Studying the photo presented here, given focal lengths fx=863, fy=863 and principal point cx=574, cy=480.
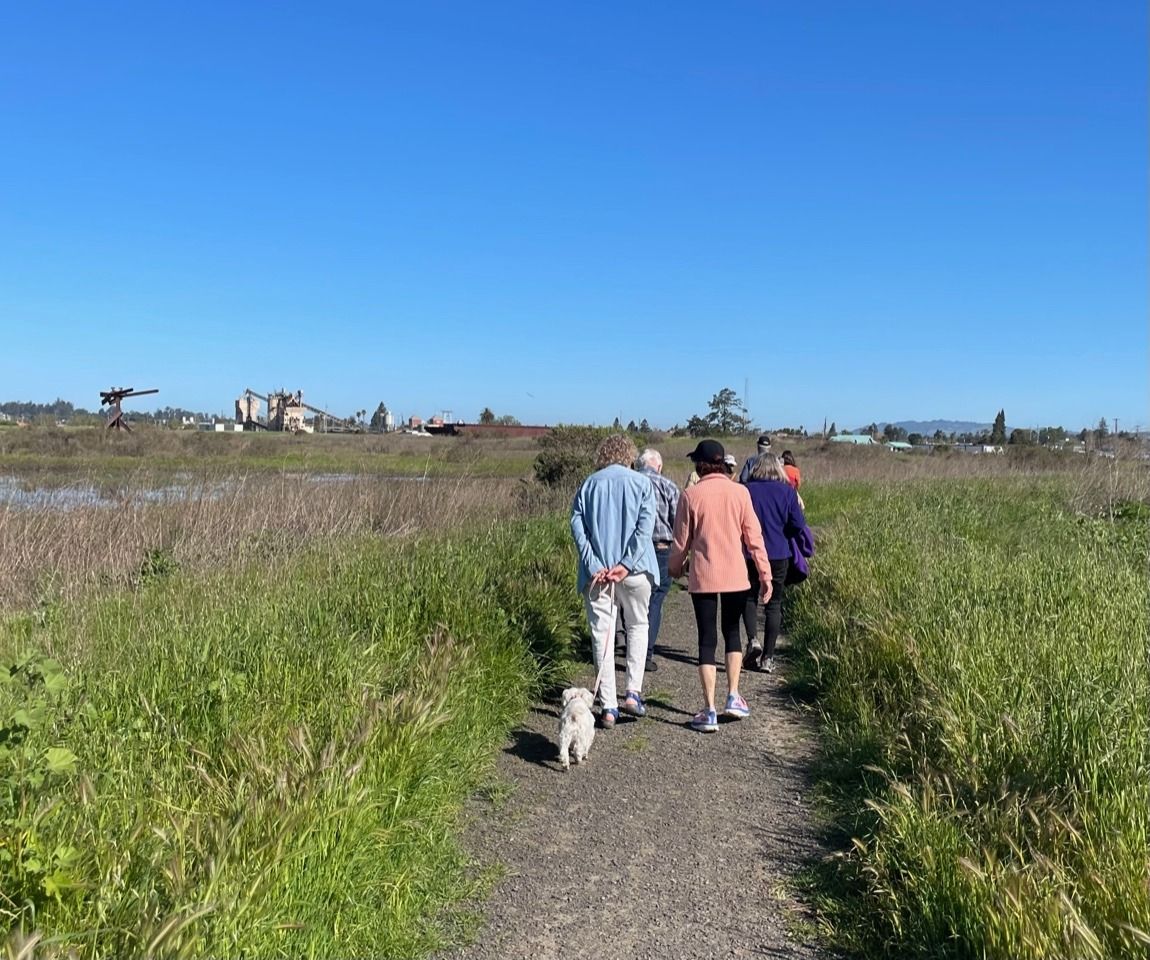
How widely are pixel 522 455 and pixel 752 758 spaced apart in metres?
41.8

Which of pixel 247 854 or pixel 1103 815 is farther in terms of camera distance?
pixel 1103 815

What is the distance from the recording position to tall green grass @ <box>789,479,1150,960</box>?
3.07m

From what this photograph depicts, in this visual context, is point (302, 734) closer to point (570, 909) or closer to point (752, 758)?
point (570, 909)

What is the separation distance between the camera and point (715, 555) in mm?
6348

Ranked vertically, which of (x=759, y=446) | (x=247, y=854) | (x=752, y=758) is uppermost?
(x=759, y=446)

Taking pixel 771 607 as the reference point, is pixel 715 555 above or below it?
above

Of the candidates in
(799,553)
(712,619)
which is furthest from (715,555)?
(799,553)

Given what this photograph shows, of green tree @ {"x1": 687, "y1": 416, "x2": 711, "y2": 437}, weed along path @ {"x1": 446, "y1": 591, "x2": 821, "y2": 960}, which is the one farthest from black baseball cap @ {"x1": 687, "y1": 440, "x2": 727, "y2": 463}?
green tree @ {"x1": 687, "y1": 416, "x2": 711, "y2": 437}

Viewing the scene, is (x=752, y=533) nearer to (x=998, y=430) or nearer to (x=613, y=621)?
(x=613, y=621)

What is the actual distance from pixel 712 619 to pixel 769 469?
224 cm

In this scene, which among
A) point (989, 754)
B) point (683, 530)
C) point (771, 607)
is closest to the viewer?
point (989, 754)

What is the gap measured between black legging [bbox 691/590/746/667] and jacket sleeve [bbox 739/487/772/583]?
0.35 meters

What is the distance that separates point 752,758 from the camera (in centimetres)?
561

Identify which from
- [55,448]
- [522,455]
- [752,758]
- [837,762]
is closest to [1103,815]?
[837,762]
